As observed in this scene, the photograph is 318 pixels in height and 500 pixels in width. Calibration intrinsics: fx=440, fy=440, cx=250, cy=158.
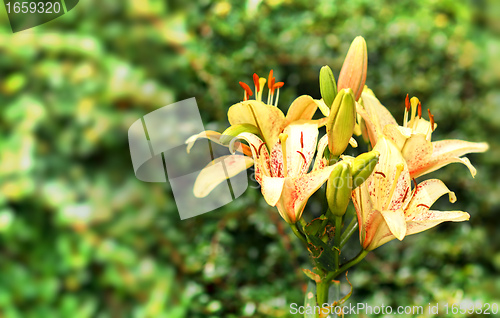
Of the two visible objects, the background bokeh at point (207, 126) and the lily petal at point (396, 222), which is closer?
the lily petal at point (396, 222)

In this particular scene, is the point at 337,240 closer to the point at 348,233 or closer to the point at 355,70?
the point at 348,233

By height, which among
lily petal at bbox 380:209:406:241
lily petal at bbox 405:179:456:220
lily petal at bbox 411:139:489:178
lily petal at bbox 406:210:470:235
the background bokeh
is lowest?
the background bokeh

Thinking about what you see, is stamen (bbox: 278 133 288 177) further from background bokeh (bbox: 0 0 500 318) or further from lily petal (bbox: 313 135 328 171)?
background bokeh (bbox: 0 0 500 318)

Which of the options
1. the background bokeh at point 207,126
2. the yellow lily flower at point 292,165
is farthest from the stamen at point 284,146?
the background bokeh at point 207,126

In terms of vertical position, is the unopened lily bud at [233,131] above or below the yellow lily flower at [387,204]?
above

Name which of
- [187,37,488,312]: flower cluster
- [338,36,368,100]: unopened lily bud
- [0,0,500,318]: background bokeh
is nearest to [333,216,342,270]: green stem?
[187,37,488,312]: flower cluster

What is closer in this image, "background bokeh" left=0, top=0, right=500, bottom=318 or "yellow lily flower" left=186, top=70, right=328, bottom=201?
"yellow lily flower" left=186, top=70, right=328, bottom=201

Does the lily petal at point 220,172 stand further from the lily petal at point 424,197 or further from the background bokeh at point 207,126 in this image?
Result: the background bokeh at point 207,126
